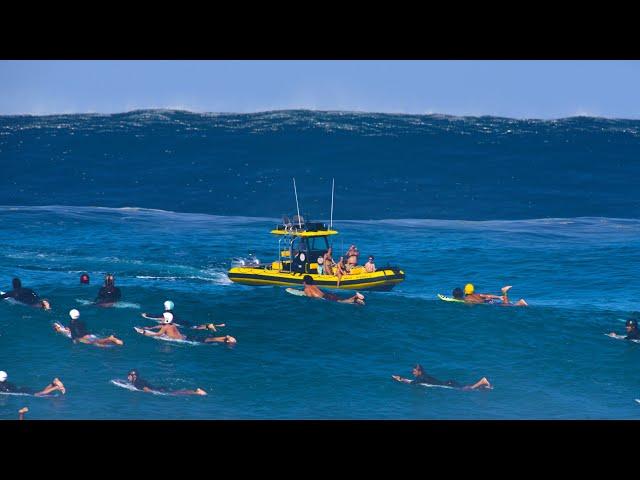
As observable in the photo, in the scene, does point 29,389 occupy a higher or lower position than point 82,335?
lower

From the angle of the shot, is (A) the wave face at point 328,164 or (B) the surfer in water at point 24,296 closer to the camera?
(B) the surfer in water at point 24,296

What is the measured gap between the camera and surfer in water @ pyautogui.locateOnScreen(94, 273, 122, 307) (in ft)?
109

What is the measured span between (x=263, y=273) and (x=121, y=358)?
242 inches

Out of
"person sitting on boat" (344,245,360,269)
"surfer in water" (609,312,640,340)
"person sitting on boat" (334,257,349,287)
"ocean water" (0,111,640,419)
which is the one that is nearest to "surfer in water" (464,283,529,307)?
"ocean water" (0,111,640,419)

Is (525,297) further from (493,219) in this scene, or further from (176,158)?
(176,158)

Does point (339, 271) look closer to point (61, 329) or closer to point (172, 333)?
point (172, 333)

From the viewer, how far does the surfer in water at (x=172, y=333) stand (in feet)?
106

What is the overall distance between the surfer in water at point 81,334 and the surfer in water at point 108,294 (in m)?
0.78

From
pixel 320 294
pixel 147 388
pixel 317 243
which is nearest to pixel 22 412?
pixel 147 388

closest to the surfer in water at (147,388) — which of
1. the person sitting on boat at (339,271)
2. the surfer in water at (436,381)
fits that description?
the surfer in water at (436,381)

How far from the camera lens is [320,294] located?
35.8 meters

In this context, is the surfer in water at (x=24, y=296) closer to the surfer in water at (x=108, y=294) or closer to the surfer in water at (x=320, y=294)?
the surfer in water at (x=108, y=294)

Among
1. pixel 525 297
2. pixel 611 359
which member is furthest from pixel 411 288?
pixel 611 359

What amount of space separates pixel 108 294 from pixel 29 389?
3997 mm
